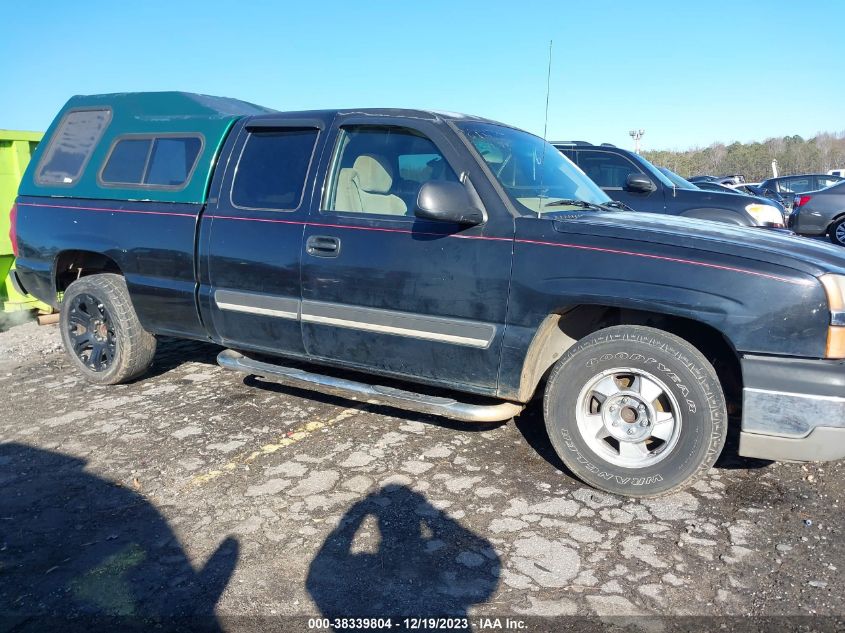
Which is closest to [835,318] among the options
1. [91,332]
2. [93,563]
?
[93,563]

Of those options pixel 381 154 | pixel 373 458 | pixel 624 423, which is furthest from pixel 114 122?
pixel 624 423

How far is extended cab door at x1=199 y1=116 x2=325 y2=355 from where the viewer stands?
155 inches

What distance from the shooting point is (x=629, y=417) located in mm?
3266

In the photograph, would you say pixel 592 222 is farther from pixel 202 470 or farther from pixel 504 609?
pixel 202 470

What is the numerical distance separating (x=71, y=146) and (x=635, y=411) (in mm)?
4560

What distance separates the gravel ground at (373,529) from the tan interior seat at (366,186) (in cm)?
139

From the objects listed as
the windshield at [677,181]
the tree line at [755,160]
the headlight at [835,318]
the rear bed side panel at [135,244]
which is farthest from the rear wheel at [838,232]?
the tree line at [755,160]

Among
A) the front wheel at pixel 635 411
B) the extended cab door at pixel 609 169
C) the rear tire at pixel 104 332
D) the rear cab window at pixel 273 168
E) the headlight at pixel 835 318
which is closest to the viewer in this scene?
the headlight at pixel 835 318

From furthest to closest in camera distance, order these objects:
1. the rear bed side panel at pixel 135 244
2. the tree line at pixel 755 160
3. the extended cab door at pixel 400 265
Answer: the tree line at pixel 755 160 < the rear bed side panel at pixel 135 244 < the extended cab door at pixel 400 265

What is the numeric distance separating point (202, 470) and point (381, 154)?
6.82 feet

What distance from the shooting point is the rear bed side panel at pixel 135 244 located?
170 inches

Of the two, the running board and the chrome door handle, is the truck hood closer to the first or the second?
the running board

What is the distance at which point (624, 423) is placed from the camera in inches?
128

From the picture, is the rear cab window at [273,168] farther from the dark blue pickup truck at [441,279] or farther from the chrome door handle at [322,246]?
the chrome door handle at [322,246]
